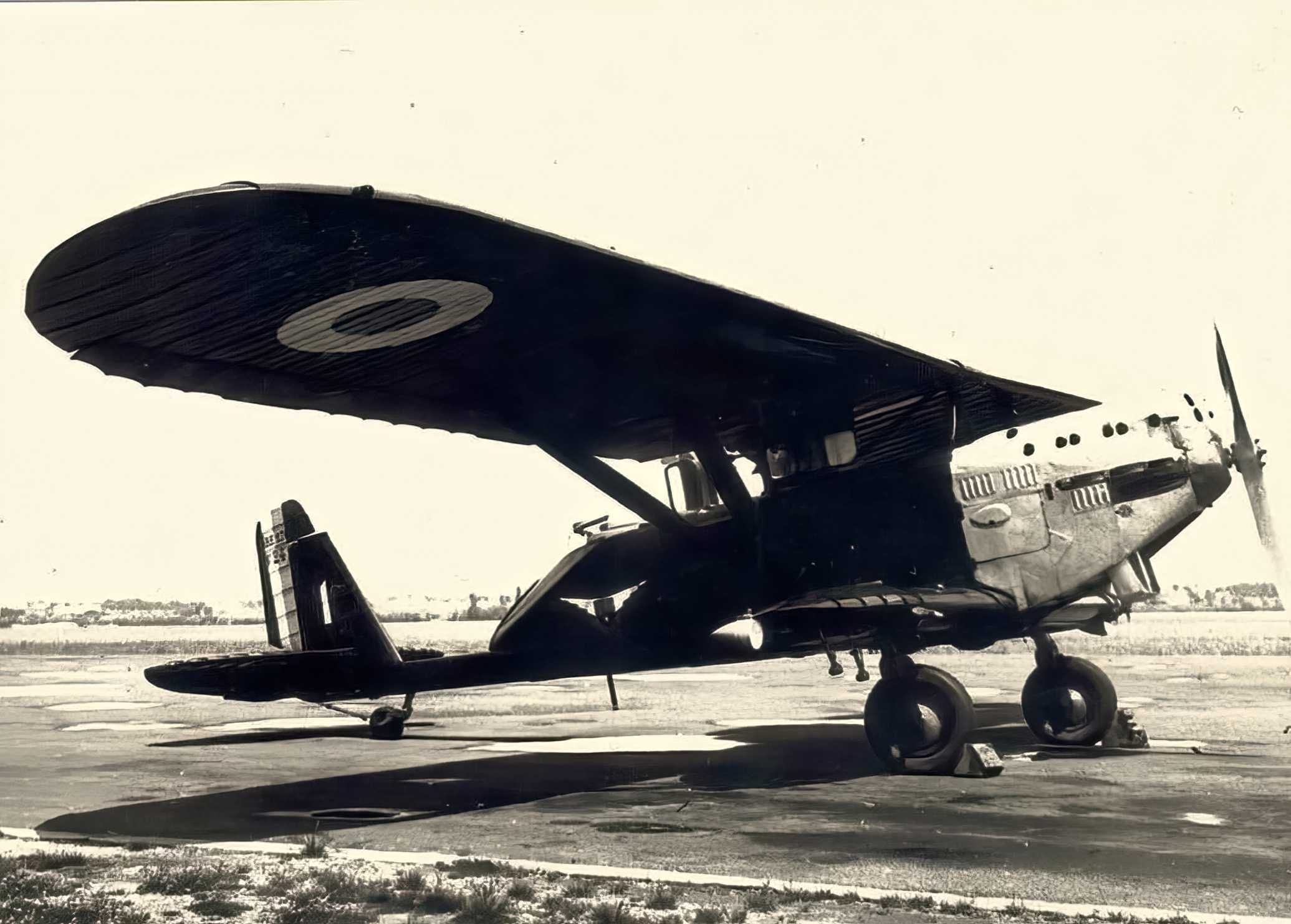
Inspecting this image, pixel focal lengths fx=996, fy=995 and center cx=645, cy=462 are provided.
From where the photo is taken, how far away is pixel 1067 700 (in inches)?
397

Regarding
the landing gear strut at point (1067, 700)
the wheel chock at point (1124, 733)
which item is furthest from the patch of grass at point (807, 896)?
the wheel chock at point (1124, 733)

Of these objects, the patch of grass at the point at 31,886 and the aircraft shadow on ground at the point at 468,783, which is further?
the aircraft shadow on ground at the point at 468,783

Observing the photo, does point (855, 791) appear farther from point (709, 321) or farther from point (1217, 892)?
point (709, 321)

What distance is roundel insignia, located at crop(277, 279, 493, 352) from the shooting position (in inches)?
247

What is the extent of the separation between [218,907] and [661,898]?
2119 mm

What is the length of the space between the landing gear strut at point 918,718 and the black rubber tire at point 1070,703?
7.41 feet

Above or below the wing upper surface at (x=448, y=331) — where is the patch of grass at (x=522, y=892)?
below

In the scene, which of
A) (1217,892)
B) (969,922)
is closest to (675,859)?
(969,922)

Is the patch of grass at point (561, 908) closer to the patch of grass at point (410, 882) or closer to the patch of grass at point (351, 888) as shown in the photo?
the patch of grass at point (410, 882)

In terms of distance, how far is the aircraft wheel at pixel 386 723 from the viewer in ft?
38.0

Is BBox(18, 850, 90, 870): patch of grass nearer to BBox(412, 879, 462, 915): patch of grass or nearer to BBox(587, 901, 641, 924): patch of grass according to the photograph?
BBox(412, 879, 462, 915): patch of grass

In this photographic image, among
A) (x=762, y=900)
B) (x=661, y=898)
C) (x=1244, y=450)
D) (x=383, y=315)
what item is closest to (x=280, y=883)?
(x=661, y=898)

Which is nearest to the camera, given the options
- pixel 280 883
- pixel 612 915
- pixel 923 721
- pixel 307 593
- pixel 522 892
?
pixel 612 915

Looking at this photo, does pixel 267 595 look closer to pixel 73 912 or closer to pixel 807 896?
pixel 73 912
